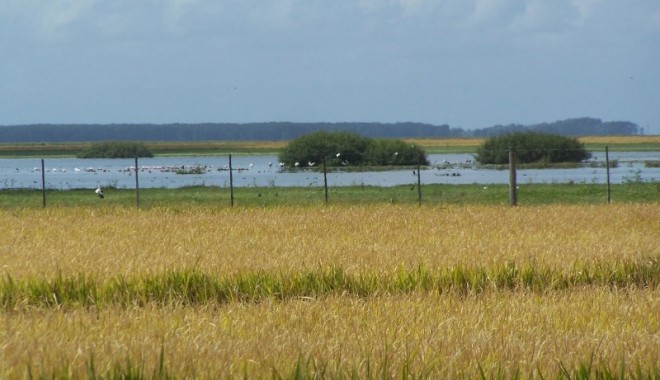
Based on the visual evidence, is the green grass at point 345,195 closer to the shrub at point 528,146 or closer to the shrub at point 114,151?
the shrub at point 528,146

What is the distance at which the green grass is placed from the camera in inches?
1245

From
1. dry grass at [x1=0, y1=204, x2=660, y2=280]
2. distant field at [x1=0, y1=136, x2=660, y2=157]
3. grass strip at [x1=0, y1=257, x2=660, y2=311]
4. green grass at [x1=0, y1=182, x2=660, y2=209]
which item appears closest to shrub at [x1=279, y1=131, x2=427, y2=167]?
green grass at [x1=0, y1=182, x2=660, y2=209]

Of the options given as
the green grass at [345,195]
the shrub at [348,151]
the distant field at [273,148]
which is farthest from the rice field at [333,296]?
the distant field at [273,148]

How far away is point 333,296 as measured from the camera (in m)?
11.5

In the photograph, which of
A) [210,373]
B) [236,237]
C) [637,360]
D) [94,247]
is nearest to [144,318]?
[210,373]

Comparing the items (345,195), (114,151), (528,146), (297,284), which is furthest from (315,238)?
(114,151)

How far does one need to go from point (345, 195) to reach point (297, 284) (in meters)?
23.1

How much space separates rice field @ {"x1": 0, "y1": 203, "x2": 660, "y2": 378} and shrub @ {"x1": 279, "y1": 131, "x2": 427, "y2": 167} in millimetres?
35727

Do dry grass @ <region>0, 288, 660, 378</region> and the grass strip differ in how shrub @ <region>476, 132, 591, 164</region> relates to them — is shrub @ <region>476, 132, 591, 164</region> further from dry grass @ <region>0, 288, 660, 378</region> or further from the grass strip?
dry grass @ <region>0, 288, 660, 378</region>

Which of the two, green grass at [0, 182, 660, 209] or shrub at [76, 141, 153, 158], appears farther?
shrub at [76, 141, 153, 158]

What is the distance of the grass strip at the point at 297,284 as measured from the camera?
36.0 ft

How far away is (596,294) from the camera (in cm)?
1116

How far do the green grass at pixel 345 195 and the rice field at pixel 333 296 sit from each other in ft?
34.4

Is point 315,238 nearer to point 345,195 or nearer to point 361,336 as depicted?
point 361,336
